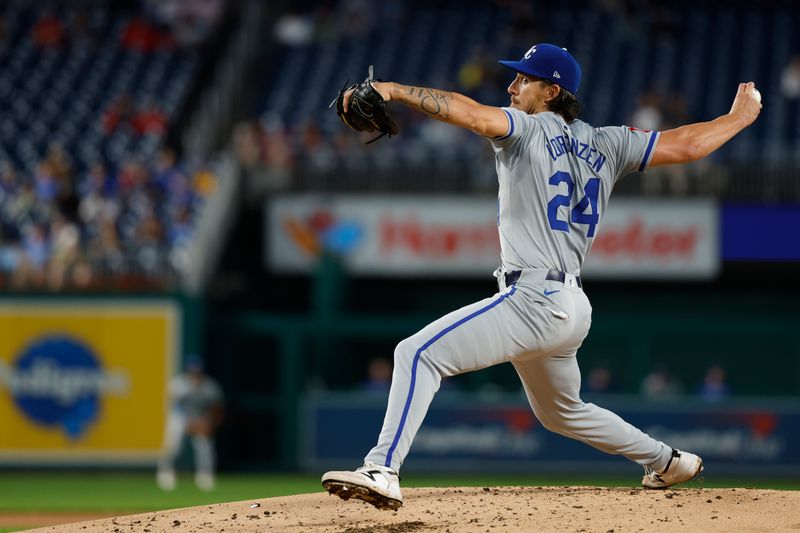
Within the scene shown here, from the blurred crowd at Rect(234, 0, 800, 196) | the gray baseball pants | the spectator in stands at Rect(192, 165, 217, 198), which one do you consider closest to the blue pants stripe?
the gray baseball pants

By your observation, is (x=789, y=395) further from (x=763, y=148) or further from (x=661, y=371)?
(x=763, y=148)

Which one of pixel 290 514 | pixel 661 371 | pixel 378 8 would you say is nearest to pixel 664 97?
pixel 661 371

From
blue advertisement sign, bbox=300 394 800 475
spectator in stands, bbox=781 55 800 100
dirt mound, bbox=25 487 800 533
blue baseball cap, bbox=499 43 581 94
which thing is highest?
spectator in stands, bbox=781 55 800 100

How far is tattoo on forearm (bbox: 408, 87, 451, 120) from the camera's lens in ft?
16.7

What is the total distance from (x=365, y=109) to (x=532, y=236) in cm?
89

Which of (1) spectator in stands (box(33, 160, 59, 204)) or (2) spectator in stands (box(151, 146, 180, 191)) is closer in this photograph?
(1) spectator in stands (box(33, 160, 59, 204))

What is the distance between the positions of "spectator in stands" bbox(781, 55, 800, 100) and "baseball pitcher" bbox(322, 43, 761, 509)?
14.5 metres

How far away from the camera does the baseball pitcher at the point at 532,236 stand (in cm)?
520

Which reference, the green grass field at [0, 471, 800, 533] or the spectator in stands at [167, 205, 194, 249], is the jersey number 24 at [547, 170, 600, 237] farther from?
the spectator in stands at [167, 205, 194, 249]

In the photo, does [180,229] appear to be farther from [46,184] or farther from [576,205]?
[576,205]

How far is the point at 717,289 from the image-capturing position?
19156mm

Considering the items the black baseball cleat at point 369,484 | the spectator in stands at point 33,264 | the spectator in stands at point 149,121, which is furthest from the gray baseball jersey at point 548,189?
the spectator in stands at point 149,121

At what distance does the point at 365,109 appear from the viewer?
5195 millimetres

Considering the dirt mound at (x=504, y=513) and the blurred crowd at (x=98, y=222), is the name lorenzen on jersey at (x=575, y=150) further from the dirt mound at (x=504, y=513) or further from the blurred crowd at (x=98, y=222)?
the blurred crowd at (x=98, y=222)
